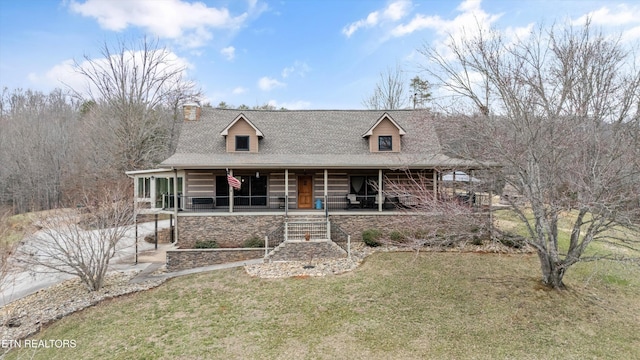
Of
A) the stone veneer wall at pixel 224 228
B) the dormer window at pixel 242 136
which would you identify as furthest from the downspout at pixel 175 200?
the dormer window at pixel 242 136

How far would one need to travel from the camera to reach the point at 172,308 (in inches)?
354

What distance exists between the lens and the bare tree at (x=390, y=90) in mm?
33125

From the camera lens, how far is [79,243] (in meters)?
10.3

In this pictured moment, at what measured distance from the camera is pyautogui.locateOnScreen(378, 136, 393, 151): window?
17.5 meters

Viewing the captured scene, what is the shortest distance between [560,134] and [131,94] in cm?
3024

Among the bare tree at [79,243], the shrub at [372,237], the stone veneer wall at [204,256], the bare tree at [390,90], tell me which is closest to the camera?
the bare tree at [79,243]

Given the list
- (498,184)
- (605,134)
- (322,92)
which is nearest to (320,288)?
(498,184)

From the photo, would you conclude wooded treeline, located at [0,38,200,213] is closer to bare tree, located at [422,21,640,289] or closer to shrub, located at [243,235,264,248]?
shrub, located at [243,235,264,248]

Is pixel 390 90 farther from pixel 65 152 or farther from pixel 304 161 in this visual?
pixel 65 152

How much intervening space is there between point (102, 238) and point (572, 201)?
14769 millimetres

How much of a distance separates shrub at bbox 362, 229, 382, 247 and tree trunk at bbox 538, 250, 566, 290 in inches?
250

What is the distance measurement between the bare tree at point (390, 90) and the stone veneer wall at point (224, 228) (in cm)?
2372

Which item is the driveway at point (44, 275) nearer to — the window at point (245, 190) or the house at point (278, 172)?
the house at point (278, 172)
